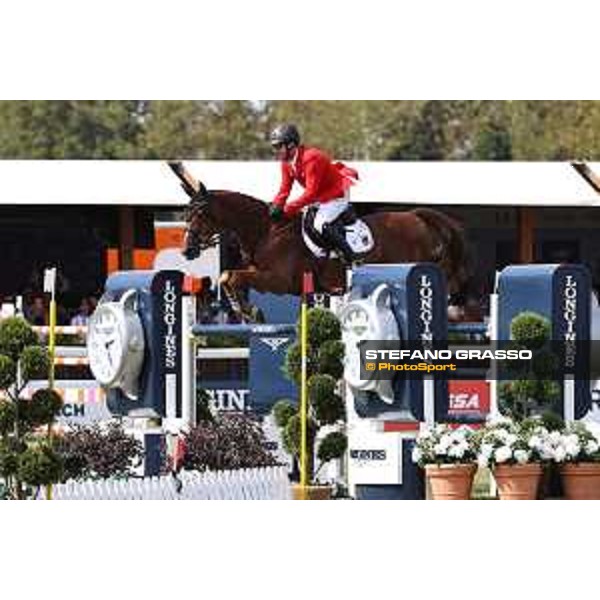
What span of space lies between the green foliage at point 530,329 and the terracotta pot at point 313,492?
1.12m

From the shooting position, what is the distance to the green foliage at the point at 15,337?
1043cm

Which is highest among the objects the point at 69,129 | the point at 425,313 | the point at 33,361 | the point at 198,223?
the point at 69,129

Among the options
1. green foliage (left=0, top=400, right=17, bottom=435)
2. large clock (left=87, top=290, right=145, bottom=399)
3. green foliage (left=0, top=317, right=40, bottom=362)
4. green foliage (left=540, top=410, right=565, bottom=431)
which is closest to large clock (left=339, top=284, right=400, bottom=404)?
green foliage (left=540, top=410, right=565, bottom=431)

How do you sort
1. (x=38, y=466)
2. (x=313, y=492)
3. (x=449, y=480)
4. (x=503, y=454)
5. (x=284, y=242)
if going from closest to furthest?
(x=38, y=466) < (x=503, y=454) < (x=449, y=480) < (x=313, y=492) < (x=284, y=242)

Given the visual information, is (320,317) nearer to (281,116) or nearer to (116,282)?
(116,282)

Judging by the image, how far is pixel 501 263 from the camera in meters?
10.7

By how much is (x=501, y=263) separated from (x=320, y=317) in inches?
34.6

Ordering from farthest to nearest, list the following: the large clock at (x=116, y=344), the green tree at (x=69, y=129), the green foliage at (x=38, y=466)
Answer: the green tree at (x=69, y=129) → the large clock at (x=116, y=344) → the green foliage at (x=38, y=466)

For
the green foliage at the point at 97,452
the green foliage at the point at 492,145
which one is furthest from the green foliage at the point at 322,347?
the green foliage at the point at 492,145

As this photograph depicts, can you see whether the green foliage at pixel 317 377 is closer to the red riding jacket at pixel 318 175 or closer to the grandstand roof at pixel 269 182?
the red riding jacket at pixel 318 175

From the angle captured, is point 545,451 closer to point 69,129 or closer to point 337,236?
point 337,236

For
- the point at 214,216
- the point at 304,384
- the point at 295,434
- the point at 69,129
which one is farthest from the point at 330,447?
the point at 69,129

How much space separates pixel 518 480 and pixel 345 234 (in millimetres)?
1378

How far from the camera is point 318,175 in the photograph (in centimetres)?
1064
